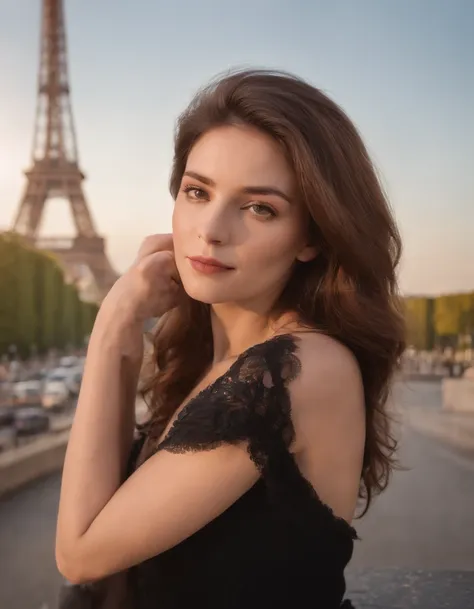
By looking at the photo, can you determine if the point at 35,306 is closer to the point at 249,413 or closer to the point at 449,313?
the point at 449,313

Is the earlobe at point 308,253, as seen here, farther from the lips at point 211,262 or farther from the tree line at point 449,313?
the tree line at point 449,313

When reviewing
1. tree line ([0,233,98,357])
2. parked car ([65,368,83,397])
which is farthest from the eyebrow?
tree line ([0,233,98,357])

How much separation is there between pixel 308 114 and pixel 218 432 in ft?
1.14

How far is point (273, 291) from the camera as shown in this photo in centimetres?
84

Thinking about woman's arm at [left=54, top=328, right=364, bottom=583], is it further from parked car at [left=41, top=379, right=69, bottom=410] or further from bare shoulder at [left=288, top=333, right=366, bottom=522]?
parked car at [left=41, top=379, right=69, bottom=410]

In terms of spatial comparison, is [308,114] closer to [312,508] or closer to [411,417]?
[312,508]

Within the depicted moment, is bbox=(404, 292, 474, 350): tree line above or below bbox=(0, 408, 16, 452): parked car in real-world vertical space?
above

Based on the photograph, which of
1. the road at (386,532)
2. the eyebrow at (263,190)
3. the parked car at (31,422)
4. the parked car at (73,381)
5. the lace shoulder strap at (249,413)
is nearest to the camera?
the lace shoulder strap at (249,413)

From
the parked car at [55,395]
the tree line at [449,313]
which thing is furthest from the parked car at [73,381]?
the tree line at [449,313]

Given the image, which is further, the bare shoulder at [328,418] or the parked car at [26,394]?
the parked car at [26,394]

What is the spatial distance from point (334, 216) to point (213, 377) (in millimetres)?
289

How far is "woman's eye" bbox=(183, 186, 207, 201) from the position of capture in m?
0.78

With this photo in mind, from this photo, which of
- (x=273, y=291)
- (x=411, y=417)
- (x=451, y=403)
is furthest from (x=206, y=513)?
(x=411, y=417)

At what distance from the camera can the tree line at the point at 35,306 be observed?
3.38m
